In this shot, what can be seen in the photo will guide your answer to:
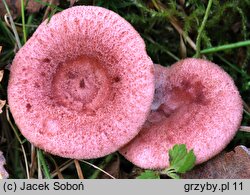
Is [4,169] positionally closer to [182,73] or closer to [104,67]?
[104,67]

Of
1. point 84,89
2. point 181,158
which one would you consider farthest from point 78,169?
point 181,158

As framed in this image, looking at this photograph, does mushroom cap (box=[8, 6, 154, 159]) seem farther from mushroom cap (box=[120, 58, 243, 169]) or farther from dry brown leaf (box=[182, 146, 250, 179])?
dry brown leaf (box=[182, 146, 250, 179])

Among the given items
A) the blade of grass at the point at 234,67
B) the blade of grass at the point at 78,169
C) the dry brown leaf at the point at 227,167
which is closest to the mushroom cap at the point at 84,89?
the blade of grass at the point at 78,169

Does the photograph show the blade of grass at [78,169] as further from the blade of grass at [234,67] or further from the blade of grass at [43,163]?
the blade of grass at [234,67]

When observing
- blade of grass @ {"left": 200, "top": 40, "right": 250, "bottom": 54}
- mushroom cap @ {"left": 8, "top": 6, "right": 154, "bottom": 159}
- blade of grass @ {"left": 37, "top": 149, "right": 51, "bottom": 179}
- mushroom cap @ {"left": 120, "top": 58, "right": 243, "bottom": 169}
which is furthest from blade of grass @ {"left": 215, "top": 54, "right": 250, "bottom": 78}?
blade of grass @ {"left": 37, "top": 149, "right": 51, "bottom": 179}

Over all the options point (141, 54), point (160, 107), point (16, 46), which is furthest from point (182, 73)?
point (16, 46)

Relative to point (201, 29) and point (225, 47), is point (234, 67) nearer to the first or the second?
point (225, 47)
